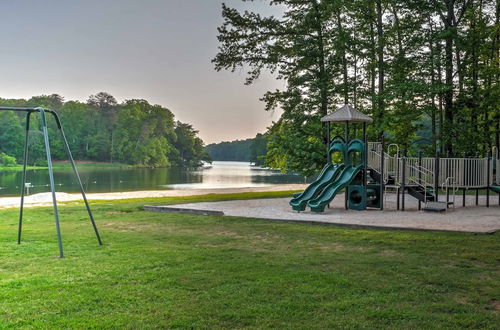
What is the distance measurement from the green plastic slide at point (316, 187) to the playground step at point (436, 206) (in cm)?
293

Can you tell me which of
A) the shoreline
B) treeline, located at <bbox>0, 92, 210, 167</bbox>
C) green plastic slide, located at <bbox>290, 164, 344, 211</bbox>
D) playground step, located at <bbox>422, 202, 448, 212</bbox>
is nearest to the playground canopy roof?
green plastic slide, located at <bbox>290, 164, 344, 211</bbox>

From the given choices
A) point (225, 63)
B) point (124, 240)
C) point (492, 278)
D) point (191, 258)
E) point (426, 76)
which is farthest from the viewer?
point (225, 63)

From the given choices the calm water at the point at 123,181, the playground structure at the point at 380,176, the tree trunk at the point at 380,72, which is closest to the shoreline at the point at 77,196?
the calm water at the point at 123,181

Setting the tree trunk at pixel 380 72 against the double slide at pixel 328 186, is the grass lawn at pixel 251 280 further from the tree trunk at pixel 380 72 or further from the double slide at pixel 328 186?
the tree trunk at pixel 380 72

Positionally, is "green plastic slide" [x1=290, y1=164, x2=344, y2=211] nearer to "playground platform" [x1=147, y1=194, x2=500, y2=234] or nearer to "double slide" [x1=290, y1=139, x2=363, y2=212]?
"double slide" [x1=290, y1=139, x2=363, y2=212]

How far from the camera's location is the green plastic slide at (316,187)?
14345 millimetres

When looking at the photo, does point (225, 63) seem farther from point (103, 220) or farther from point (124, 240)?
point (124, 240)

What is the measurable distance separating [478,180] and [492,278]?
430 inches

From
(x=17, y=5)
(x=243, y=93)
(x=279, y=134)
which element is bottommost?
(x=279, y=134)

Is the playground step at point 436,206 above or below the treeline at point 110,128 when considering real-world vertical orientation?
below

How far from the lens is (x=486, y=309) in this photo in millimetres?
4680

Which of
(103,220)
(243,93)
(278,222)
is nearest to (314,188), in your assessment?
(278,222)

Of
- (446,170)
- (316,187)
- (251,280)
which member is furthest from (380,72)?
(251,280)

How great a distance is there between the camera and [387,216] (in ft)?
42.6
